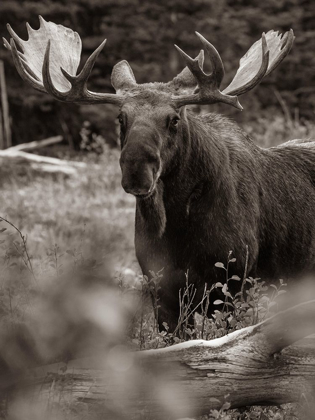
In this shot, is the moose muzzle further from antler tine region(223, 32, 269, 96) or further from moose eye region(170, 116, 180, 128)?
antler tine region(223, 32, 269, 96)

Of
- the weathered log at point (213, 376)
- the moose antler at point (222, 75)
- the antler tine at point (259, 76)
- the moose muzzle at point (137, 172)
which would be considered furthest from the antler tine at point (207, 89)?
the weathered log at point (213, 376)

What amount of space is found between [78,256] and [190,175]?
4.35 ft

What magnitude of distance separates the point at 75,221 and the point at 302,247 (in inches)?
183

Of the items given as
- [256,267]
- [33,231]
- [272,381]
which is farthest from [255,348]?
[33,231]

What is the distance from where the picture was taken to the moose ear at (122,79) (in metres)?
4.98

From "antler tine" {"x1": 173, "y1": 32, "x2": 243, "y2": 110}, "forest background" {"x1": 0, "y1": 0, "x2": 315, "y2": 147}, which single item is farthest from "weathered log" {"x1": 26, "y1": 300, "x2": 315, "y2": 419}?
"forest background" {"x1": 0, "y1": 0, "x2": 315, "y2": 147}

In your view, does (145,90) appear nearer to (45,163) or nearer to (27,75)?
(27,75)

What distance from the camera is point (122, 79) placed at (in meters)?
5.07

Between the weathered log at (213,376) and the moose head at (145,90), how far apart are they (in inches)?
56.6

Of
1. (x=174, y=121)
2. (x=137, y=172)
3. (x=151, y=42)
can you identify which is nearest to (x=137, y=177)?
(x=137, y=172)

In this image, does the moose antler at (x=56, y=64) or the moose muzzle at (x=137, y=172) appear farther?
the moose antler at (x=56, y=64)

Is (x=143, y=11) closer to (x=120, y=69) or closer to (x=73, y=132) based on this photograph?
→ (x=73, y=132)

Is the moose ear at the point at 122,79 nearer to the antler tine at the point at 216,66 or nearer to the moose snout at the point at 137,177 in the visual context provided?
the antler tine at the point at 216,66

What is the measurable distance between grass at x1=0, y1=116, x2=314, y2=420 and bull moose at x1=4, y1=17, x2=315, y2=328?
0.28 meters
